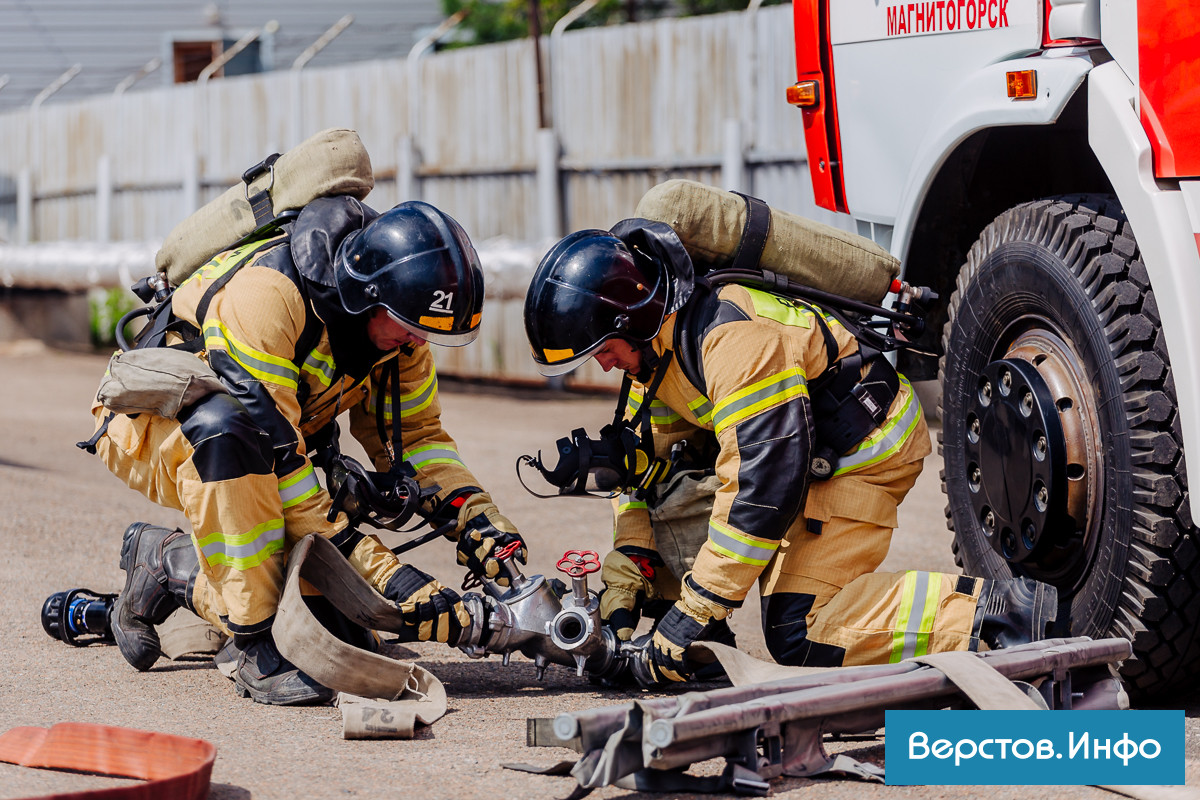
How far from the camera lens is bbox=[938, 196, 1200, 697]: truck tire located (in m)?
3.31

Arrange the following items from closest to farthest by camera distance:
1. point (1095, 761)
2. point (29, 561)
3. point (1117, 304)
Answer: point (1095, 761)
point (1117, 304)
point (29, 561)

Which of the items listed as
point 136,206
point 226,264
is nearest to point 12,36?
point 136,206

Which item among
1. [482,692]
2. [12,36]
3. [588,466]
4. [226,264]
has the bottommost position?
[482,692]

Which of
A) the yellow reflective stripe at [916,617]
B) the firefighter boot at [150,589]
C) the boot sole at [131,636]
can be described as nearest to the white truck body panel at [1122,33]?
the yellow reflective stripe at [916,617]

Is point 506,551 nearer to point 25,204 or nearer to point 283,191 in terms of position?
point 283,191

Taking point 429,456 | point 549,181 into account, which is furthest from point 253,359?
point 549,181

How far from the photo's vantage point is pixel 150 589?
432 centimetres

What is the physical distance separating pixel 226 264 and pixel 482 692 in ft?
4.99

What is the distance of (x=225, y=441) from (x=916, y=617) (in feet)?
6.41

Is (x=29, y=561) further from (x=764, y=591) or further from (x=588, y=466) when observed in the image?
(x=764, y=591)

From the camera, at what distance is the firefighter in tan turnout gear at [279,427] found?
3.89 m

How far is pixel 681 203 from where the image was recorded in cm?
400

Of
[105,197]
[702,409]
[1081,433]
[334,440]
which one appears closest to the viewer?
[1081,433]

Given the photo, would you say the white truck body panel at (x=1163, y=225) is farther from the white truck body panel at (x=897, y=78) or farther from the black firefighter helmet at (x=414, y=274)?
the black firefighter helmet at (x=414, y=274)
